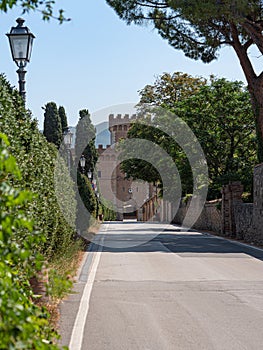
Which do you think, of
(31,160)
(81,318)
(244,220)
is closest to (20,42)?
(31,160)

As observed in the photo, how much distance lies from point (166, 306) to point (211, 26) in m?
22.5

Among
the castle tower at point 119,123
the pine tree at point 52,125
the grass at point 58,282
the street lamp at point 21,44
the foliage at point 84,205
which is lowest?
the grass at point 58,282

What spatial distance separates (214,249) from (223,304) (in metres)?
12.8

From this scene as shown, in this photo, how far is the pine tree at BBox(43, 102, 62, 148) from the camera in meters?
34.4

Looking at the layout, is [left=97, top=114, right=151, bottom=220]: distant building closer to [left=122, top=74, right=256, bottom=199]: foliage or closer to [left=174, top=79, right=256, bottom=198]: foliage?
[left=122, top=74, right=256, bottom=199]: foliage

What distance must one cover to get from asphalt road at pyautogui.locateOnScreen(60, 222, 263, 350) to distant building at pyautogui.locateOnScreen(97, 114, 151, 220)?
78.0 metres

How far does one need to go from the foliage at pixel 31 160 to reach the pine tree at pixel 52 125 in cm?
1904

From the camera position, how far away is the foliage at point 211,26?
25.6 m

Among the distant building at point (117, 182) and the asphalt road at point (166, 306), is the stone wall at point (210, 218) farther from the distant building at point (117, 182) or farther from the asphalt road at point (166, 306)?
the distant building at point (117, 182)

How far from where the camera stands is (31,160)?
1054cm

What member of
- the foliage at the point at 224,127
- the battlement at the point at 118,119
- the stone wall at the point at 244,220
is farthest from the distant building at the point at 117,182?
the stone wall at the point at 244,220

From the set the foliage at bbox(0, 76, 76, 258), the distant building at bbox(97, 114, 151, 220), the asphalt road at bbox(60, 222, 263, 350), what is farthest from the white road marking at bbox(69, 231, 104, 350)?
the distant building at bbox(97, 114, 151, 220)

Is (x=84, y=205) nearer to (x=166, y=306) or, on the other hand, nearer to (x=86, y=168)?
(x=86, y=168)

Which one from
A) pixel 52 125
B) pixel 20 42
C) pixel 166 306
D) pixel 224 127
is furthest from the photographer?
pixel 224 127
